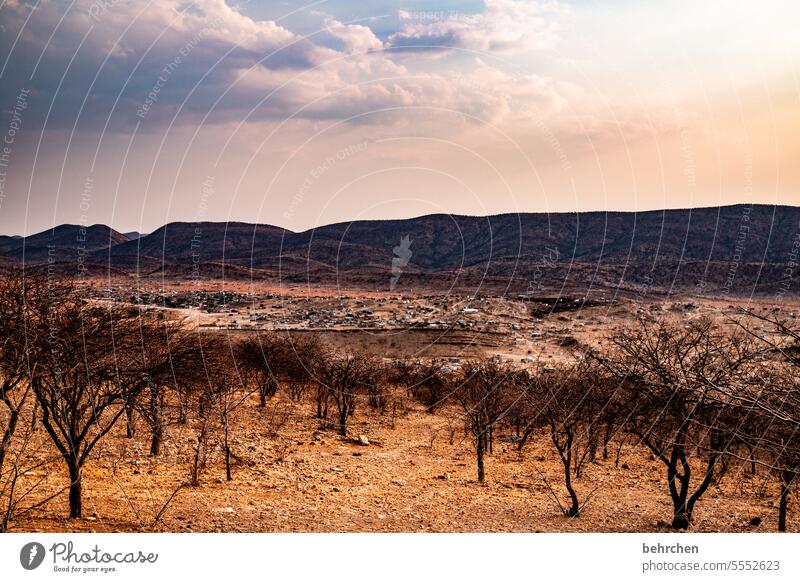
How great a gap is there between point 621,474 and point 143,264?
139 m

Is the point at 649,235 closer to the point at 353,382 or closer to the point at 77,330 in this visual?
the point at 353,382

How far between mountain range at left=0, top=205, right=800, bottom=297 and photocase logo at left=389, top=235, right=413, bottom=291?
0.82m

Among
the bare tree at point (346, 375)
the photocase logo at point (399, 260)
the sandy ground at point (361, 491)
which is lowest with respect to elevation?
the sandy ground at point (361, 491)

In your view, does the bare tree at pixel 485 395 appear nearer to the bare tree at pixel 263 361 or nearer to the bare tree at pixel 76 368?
the bare tree at pixel 263 361

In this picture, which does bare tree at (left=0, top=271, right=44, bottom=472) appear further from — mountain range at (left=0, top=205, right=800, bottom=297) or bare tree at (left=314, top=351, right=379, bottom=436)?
mountain range at (left=0, top=205, right=800, bottom=297)

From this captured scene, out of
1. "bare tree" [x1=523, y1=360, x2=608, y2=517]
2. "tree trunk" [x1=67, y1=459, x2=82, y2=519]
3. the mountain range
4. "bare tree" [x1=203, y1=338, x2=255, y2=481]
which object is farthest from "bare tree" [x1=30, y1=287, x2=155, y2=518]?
the mountain range

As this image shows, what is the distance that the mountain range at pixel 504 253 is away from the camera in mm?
98812

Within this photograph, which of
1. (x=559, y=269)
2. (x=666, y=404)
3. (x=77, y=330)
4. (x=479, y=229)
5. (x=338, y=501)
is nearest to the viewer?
(x=77, y=330)

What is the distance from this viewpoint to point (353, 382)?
32.3 meters
